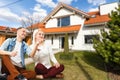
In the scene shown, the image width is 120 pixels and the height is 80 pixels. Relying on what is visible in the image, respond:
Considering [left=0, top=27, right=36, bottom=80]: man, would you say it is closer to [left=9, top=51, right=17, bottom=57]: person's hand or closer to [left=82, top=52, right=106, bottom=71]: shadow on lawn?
[left=9, top=51, right=17, bottom=57]: person's hand

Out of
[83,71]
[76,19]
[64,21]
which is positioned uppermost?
[76,19]

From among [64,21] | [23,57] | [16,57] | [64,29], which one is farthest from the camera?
[64,21]

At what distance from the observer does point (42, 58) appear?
5.92 metres

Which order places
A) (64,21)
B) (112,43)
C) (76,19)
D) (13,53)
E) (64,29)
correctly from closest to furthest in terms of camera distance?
(13,53) → (112,43) → (76,19) → (64,29) → (64,21)

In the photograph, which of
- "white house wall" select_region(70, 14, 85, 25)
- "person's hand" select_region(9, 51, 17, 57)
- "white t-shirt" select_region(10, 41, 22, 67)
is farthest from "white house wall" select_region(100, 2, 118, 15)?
"person's hand" select_region(9, 51, 17, 57)

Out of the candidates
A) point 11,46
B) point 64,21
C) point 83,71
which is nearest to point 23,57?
point 11,46

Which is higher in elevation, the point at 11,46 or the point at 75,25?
the point at 75,25

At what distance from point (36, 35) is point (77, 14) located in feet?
74.9

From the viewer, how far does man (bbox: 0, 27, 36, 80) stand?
4781mm

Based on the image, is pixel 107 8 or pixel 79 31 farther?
pixel 79 31

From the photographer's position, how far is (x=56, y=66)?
5715 mm

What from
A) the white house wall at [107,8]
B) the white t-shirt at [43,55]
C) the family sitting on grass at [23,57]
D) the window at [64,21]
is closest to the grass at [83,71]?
the white t-shirt at [43,55]

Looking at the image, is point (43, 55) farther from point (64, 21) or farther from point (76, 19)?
point (64, 21)

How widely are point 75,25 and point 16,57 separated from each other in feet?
76.6
